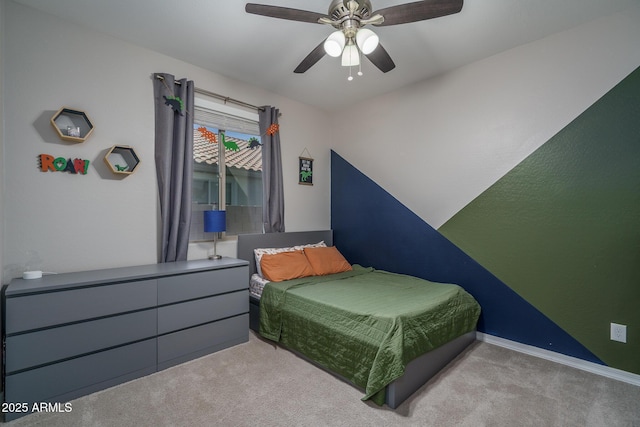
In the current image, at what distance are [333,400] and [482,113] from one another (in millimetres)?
2804

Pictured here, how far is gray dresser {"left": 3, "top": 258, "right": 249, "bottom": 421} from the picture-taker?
170 centimetres

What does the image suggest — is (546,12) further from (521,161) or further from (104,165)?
(104,165)

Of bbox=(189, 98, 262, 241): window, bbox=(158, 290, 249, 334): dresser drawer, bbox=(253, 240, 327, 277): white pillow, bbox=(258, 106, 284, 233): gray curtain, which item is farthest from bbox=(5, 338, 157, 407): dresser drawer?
bbox=(258, 106, 284, 233): gray curtain

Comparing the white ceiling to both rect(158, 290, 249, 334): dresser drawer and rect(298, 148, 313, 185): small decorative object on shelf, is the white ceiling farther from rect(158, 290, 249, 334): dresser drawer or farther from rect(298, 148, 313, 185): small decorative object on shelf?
rect(158, 290, 249, 334): dresser drawer

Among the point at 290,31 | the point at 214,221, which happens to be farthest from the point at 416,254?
the point at 290,31

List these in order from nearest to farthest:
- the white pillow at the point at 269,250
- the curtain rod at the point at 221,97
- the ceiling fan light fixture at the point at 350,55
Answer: the ceiling fan light fixture at the point at 350,55 < the curtain rod at the point at 221,97 < the white pillow at the point at 269,250

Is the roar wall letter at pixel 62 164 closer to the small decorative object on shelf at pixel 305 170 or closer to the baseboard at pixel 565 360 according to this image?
the small decorative object on shelf at pixel 305 170

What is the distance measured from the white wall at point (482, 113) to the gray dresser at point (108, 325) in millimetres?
2225

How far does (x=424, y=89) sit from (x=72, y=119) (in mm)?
3308

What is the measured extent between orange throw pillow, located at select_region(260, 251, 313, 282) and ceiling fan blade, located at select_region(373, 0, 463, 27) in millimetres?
2280

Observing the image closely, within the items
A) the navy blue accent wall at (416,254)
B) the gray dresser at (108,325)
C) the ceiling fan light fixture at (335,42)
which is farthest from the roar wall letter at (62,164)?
the navy blue accent wall at (416,254)

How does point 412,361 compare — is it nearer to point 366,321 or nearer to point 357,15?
point 366,321

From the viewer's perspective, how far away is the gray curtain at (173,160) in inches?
103

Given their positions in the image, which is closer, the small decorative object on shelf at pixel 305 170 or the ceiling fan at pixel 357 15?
the ceiling fan at pixel 357 15
